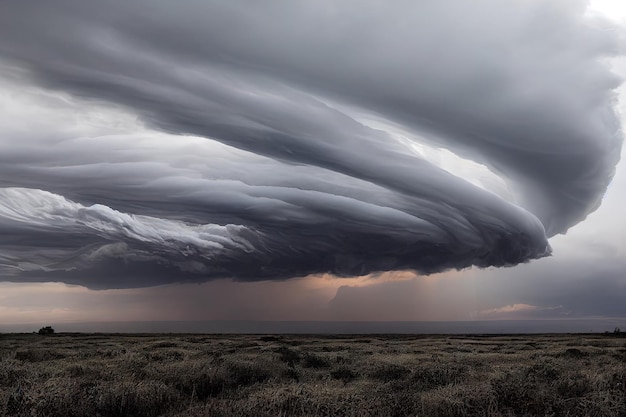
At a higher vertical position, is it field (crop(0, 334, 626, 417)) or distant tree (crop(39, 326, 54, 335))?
field (crop(0, 334, 626, 417))

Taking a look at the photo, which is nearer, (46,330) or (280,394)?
(280,394)

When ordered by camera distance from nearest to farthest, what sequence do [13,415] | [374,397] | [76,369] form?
[13,415], [374,397], [76,369]

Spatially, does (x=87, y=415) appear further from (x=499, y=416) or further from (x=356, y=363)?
(x=356, y=363)

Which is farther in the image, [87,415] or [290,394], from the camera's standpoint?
[290,394]

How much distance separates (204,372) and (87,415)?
516 centimetres

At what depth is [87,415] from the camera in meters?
11.4

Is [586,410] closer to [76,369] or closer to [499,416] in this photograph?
[499,416]

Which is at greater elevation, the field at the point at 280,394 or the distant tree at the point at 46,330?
the field at the point at 280,394

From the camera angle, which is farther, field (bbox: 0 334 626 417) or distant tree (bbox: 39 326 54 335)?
distant tree (bbox: 39 326 54 335)

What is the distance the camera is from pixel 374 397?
13602mm

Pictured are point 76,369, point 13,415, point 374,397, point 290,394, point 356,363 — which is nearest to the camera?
point 13,415

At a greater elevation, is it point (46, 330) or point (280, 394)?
point (280, 394)

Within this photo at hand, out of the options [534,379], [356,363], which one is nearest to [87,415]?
[534,379]

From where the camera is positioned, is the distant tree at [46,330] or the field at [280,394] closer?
the field at [280,394]
